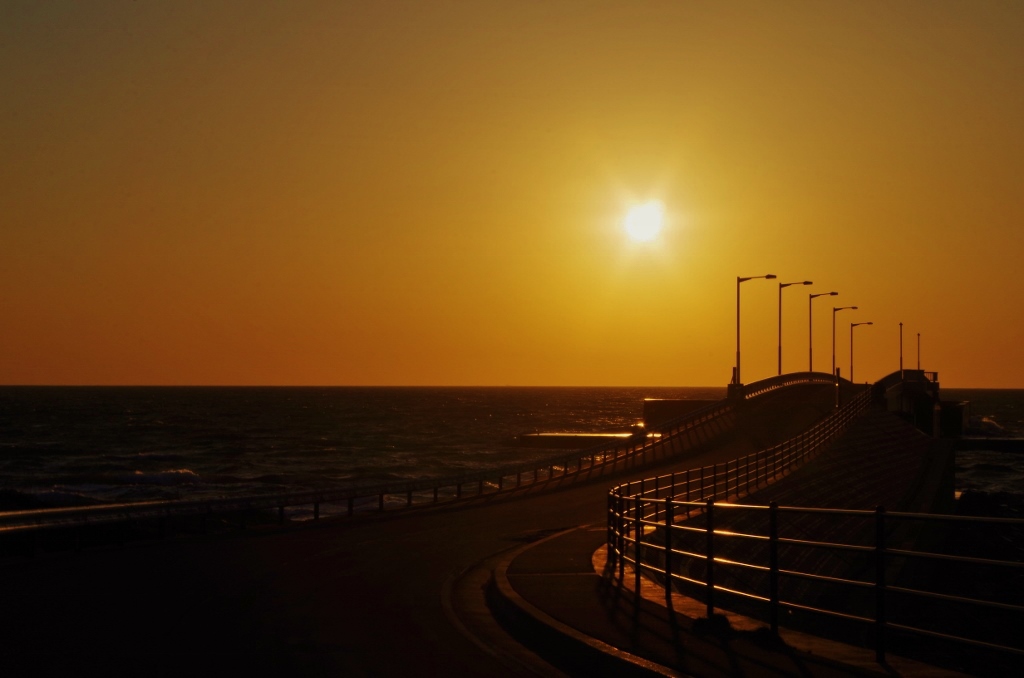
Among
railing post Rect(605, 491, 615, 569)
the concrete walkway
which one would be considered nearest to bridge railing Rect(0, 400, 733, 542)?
railing post Rect(605, 491, 615, 569)

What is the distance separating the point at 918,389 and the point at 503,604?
86.0m

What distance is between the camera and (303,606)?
14406 millimetres

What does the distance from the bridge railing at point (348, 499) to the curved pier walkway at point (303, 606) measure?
1181mm

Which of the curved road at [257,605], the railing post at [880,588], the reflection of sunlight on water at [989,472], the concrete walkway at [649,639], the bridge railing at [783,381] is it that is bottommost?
the reflection of sunlight on water at [989,472]

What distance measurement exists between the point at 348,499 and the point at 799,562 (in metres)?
12.5

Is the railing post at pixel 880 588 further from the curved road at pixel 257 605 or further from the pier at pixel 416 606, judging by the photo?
the curved road at pixel 257 605

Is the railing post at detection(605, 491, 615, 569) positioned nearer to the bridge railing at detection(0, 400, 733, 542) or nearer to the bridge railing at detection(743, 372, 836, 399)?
the bridge railing at detection(0, 400, 733, 542)

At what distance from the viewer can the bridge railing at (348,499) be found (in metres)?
22.9

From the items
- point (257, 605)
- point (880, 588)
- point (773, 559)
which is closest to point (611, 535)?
point (257, 605)

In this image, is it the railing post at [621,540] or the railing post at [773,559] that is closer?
the railing post at [773,559]

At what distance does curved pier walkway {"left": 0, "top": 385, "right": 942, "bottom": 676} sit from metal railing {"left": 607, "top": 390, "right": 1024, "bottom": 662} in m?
0.88

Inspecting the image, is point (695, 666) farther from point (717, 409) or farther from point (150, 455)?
point (150, 455)

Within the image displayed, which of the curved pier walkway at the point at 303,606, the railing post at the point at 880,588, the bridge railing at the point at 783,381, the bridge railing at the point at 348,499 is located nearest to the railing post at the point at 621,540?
the curved pier walkway at the point at 303,606

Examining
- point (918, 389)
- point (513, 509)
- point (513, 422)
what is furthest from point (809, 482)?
point (513, 422)
